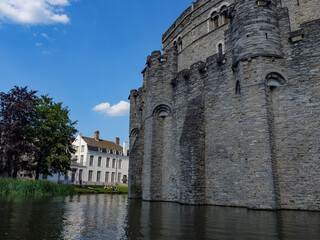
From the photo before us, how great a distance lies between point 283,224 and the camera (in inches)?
254

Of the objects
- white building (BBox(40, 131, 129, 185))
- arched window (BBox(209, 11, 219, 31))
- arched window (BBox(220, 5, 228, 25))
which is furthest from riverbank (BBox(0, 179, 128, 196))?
white building (BBox(40, 131, 129, 185))

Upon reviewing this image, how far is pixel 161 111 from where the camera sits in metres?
17.3

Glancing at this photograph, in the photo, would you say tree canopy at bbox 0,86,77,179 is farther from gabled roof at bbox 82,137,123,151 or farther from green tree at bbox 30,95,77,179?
gabled roof at bbox 82,137,123,151

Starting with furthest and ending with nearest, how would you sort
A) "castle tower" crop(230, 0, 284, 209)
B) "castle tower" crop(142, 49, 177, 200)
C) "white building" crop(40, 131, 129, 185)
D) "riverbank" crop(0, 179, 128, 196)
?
"white building" crop(40, 131, 129, 185)
"riverbank" crop(0, 179, 128, 196)
"castle tower" crop(142, 49, 177, 200)
"castle tower" crop(230, 0, 284, 209)

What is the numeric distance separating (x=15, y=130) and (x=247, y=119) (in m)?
18.0

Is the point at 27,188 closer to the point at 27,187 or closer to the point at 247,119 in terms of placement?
the point at 27,187

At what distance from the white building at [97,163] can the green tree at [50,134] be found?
16.0m

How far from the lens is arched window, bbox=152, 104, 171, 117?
17083 mm

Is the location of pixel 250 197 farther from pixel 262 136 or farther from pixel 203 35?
pixel 203 35

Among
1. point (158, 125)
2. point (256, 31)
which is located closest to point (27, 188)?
point (158, 125)

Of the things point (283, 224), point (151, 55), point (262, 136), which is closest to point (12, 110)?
point (151, 55)

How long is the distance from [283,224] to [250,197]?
358 centimetres

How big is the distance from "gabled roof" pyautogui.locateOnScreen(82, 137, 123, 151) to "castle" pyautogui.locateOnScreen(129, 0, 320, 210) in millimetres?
28925

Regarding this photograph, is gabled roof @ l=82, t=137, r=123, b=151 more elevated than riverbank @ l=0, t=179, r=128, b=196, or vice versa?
gabled roof @ l=82, t=137, r=123, b=151
